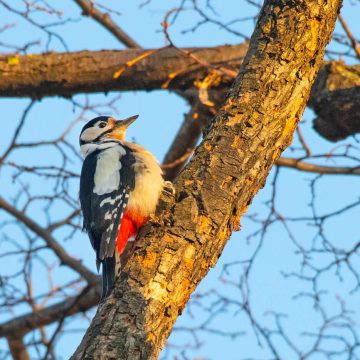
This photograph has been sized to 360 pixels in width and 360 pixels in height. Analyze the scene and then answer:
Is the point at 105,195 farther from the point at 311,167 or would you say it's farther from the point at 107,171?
the point at 311,167

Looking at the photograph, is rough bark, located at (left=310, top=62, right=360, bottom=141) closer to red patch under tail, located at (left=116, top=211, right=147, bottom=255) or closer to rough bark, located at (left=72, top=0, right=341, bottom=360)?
rough bark, located at (left=72, top=0, right=341, bottom=360)

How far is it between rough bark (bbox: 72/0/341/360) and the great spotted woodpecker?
69 cm

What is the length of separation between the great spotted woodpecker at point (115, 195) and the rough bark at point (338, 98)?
1105 mm

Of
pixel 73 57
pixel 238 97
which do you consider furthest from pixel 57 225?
pixel 238 97

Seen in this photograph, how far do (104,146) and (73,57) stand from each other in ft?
2.78

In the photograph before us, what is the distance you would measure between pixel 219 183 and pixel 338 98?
1.87 m

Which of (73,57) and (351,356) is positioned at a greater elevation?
(73,57)

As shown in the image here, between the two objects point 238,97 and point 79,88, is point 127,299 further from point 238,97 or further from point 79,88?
point 79,88

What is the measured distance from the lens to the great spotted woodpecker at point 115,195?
3770 millimetres

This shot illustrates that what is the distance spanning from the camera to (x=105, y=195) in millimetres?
4062

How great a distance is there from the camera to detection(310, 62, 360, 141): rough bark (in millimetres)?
4473

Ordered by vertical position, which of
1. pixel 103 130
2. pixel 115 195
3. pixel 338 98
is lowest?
pixel 115 195

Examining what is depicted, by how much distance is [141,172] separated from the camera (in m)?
4.15

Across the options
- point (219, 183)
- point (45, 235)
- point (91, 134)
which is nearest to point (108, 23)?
point (91, 134)
